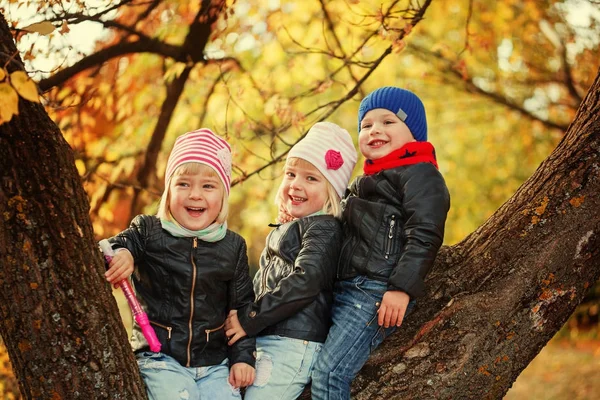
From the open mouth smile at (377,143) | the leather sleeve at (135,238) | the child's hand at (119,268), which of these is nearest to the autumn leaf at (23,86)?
the child's hand at (119,268)

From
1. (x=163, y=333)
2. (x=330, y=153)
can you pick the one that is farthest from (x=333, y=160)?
(x=163, y=333)

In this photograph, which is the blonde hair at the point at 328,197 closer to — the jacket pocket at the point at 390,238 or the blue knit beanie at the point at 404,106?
the jacket pocket at the point at 390,238

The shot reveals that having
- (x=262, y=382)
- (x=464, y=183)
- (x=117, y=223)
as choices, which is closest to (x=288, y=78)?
(x=117, y=223)

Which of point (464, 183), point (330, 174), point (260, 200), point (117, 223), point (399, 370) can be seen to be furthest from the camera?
point (464, 183)

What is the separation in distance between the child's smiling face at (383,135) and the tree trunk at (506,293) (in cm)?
59

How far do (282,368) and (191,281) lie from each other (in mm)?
553

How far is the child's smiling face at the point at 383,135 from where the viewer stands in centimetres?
315

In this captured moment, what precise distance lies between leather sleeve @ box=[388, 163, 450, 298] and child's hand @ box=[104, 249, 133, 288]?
1112mm

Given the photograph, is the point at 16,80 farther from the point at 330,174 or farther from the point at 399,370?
the point at 399,370

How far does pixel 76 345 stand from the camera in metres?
2.20

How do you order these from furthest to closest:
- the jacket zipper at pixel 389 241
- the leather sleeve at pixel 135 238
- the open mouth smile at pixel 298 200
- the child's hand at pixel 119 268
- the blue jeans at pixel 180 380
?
the open mouth smile at pixel 298 200
the jacket zipper at pixel 389 241
the leather sleeve at pixel 135 238
the blue jeans at pixel 180 380
the child's hand at pixel 119 268

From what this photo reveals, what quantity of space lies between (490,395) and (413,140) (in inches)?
49.7

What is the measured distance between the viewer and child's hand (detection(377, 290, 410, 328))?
9.08 feet

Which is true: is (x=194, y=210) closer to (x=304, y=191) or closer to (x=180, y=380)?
(x=304, y=191)
